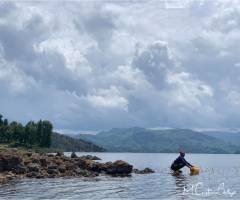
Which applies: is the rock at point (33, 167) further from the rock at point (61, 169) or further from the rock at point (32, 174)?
the rock at point (61, 169)

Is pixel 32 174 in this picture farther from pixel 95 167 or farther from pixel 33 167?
pixel 95 167

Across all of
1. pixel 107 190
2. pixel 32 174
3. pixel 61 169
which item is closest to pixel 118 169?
pixel 61 169

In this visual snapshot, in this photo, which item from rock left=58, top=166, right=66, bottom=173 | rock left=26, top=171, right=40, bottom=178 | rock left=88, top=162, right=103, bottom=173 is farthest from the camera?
rock left=88, top=162, right=103, bottom=173

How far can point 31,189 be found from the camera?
204ft

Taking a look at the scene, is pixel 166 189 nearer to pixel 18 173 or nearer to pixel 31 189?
pixel 31 189

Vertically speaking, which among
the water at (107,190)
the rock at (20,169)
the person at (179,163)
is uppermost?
the person at (179,163)

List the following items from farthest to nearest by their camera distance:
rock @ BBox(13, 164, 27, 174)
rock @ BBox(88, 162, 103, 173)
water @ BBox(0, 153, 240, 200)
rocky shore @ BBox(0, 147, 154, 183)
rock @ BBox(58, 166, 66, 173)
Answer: rock @ BBox(88, 162, 103, 173), rock @ BBox(58, 166, 66, 173), rock @ BBox(13, 164, 27, 174), rocky shore @ BBox(0, 147, 154, 183), water @ BBox(0, 153, 240, 200)

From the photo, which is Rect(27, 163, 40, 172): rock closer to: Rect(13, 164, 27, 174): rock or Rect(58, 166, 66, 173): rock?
Rect(13, 164, 27, 174): rock

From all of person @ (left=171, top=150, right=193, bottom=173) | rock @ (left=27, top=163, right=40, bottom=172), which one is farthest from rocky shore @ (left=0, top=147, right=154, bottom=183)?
person @ (left=171, top=150, right=193, bottom=173)

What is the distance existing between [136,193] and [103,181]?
49.5 ft

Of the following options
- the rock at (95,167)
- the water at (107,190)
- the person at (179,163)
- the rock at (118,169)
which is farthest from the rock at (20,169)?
the person at (179,163)

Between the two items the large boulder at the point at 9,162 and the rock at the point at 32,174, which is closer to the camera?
the rock at the point at 32,174

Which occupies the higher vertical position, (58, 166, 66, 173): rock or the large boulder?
the large boulder

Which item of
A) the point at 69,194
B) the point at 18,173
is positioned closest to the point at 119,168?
the point at 18,173
